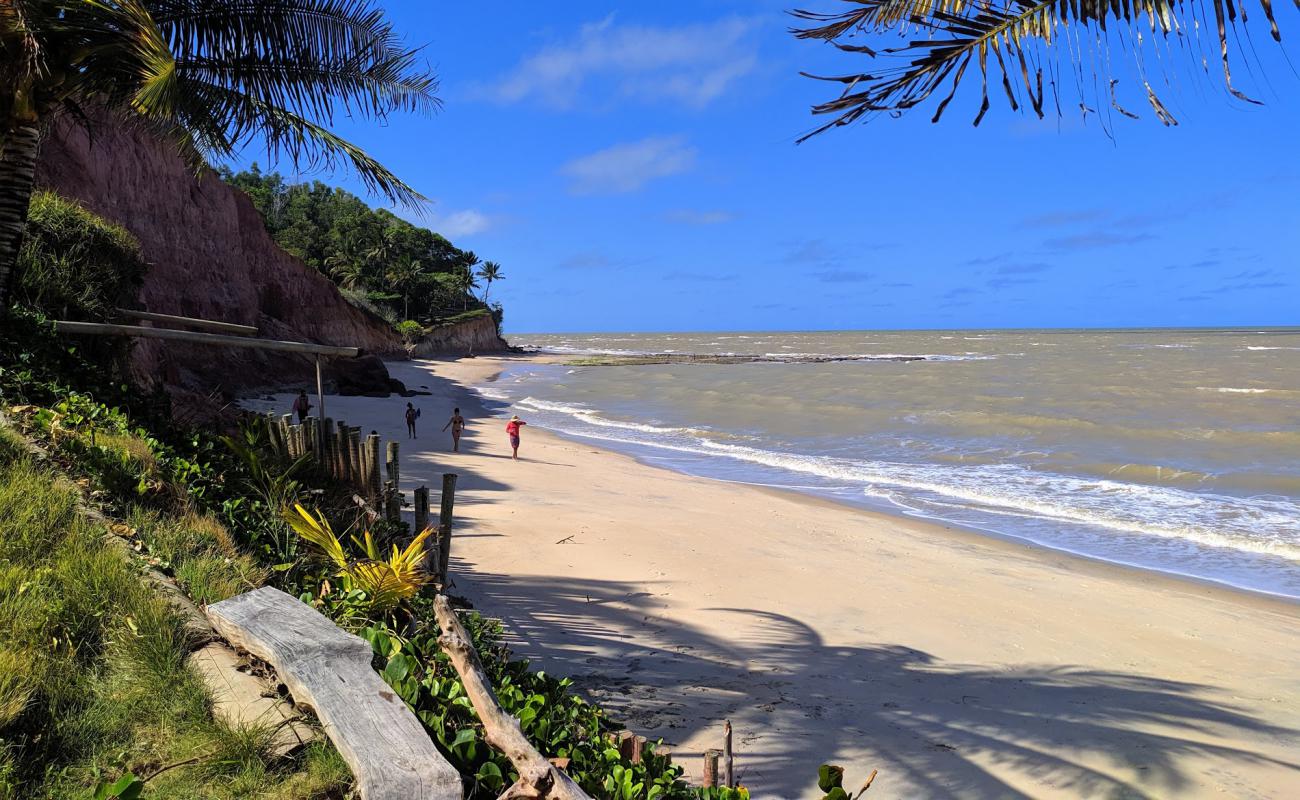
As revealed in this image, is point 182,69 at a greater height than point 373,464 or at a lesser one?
greater

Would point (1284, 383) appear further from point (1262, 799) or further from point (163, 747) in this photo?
point (163, 747)

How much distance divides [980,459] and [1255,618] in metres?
10.6

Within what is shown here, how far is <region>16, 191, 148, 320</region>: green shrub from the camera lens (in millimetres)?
9719

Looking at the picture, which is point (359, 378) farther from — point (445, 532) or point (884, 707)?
point (884, 707)

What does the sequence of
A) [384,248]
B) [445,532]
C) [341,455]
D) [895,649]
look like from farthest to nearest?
[384,248]
[341,455]
[895,649]
[445,532]

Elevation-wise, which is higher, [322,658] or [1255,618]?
[322,658]

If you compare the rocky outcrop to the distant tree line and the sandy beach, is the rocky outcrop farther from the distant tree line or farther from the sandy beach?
the sandy beach

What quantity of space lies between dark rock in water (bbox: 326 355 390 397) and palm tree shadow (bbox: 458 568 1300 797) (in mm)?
22298

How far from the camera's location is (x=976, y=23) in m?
2.10

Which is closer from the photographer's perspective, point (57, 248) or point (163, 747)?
point (163, 747)

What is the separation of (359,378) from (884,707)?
25.9 metres

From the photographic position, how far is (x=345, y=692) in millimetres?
3010

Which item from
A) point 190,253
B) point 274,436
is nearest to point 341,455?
point 274,436

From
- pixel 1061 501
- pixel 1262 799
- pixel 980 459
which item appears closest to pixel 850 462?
pixel 980 459
